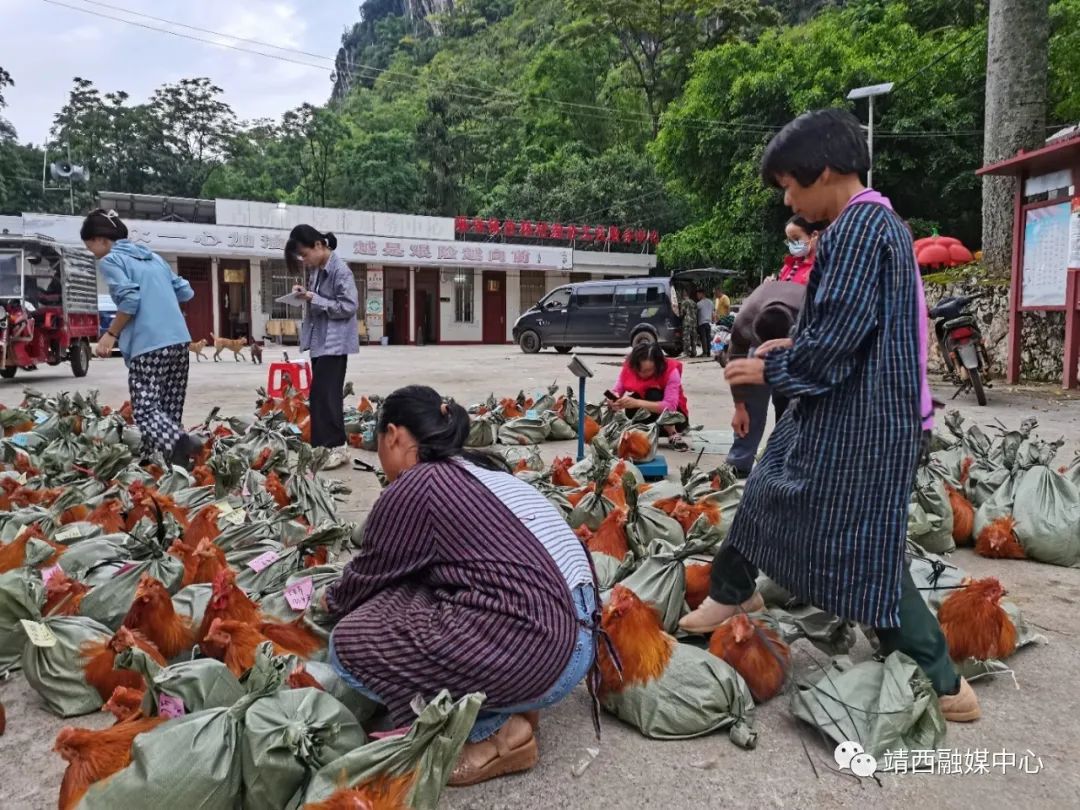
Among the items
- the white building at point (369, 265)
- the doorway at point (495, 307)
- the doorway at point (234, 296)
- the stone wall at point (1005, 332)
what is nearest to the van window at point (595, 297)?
the stone wall at point (1005, 332)

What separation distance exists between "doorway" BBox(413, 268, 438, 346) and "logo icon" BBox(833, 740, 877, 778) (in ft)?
86.3

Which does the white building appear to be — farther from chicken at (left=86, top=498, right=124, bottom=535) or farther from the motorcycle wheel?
chicken at (left=86, top=498, right=124, bottom=535)

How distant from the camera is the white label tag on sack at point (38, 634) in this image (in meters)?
2.09

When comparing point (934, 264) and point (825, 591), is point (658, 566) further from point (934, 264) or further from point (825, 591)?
point (934, 264)

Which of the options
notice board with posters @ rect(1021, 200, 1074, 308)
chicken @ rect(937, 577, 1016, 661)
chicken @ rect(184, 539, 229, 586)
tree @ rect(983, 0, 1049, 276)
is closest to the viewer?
chicken @ rect(937, 577, 1016, 661)

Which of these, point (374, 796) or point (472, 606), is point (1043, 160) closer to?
point (472, 606)

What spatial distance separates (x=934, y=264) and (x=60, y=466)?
50.5ft

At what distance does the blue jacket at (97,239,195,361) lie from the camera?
14.7 feet

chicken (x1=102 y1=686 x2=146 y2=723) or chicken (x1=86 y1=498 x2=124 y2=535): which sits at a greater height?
chicken (x1=86 y1=498 x2=124 y2=535)

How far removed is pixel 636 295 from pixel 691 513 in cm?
1532

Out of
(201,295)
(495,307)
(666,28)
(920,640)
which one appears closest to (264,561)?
(920,640)

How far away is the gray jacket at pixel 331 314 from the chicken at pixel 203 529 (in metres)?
2.15

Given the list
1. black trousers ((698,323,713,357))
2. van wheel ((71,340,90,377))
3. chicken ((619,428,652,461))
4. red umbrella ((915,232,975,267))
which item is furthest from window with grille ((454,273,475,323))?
chicken ((619,428,652,461))

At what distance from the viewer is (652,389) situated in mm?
5695
